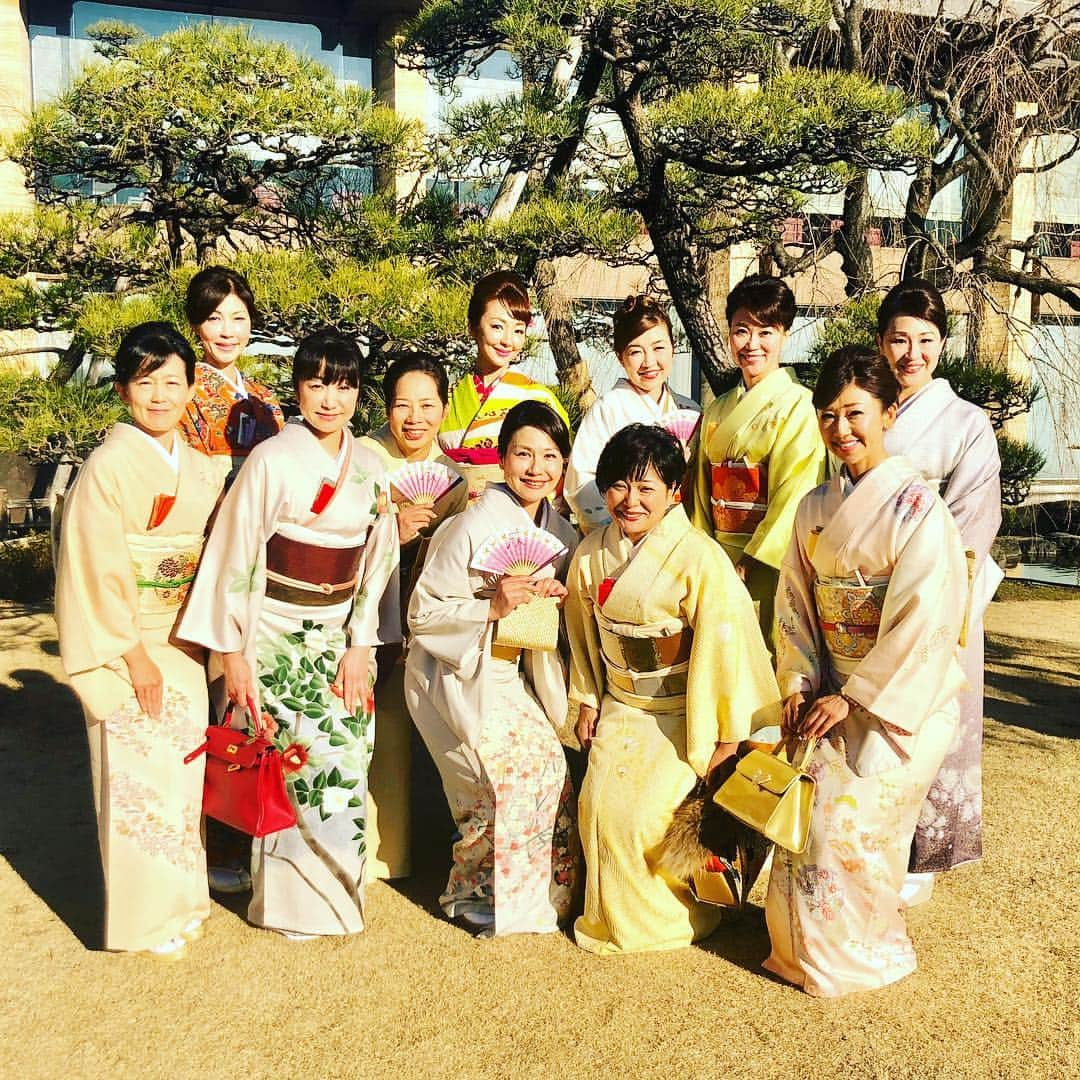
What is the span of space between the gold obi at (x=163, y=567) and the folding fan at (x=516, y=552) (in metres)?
→ 0.84

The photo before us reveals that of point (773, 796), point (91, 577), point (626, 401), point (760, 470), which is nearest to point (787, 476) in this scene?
point (760, 470)

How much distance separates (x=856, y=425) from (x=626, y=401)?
1.23 m

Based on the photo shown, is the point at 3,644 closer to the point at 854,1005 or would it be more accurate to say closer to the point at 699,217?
the point at 699,217

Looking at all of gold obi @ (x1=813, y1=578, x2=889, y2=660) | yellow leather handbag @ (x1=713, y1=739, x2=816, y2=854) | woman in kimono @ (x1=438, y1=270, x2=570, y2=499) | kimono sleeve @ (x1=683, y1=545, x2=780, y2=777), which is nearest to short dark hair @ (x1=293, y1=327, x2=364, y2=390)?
woman in kimono @ (x1=438, y1=270, x2=570, y2=499)

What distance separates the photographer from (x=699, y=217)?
7168 mm

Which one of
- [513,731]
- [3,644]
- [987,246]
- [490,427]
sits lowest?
[3,644]

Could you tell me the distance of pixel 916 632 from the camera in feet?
9.68

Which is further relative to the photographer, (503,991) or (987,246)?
(987,246)

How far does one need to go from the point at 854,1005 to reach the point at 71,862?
2716mm

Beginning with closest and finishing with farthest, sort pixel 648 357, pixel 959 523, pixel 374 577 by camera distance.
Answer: pixel 374 577 < pixel 959 523 < pixel 648 357

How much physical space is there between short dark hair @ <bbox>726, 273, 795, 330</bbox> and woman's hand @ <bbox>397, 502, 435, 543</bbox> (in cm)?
128

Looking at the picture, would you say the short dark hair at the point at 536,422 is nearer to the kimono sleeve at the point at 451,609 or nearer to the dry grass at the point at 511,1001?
the kimono sleeve at the point at 451,609

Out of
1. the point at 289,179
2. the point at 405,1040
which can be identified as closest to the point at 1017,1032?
the point at 405,1040

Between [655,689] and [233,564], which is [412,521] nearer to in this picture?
[233,564]
